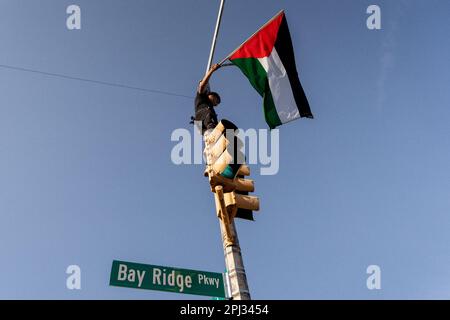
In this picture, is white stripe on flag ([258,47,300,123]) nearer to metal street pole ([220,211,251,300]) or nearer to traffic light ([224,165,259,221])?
traffic light ([224,165,259,221])

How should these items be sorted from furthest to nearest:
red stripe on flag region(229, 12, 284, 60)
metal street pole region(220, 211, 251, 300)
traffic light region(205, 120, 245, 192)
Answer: red stripe on flag region(229, 12, 284, 60), metal street pole region(220, 211, 251, 300), traffic light region(205, 120, 245, 192)

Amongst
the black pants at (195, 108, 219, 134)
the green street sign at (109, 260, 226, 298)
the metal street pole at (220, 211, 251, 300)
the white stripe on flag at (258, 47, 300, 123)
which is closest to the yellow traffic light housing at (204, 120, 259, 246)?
the metal street pole at (220, 211, 251, 300)

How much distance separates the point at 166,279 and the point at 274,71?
4.41m

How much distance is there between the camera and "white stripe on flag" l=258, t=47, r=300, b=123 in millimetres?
8531

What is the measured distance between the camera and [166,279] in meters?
6.67

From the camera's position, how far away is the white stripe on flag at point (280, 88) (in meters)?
8.53

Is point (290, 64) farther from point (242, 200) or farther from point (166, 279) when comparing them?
point (166, 279)

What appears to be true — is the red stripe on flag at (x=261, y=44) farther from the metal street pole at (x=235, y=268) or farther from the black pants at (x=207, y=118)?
the metal street pole at (x=235, y=268)

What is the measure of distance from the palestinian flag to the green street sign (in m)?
3.10

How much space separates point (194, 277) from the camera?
6.82m

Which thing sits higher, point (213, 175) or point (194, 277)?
point (213, 175)
